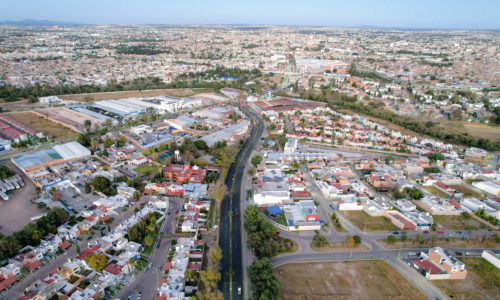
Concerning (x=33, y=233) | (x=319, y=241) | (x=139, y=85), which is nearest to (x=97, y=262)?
(x=33, y=233)

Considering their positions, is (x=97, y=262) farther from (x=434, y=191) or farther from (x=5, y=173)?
(x=434, y=191)

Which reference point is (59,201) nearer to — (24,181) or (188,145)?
(24,181)

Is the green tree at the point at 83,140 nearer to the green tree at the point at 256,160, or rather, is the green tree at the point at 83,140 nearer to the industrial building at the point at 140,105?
the industrial building at the point at 140,105

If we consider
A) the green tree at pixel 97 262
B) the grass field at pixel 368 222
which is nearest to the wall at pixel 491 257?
the grass field at pixel 368 222

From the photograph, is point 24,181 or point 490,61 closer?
point 24,181

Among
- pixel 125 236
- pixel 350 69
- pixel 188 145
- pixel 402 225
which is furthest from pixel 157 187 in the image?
pixel 350 69
